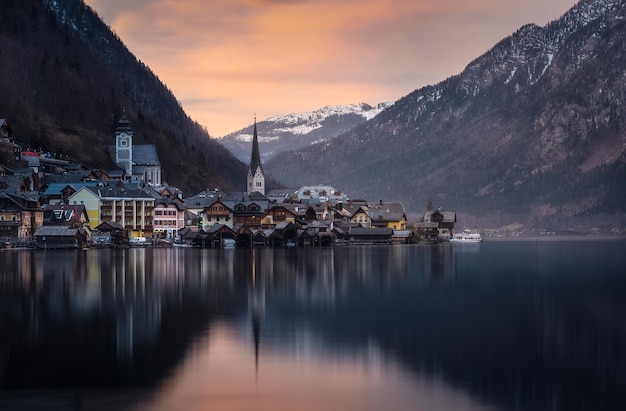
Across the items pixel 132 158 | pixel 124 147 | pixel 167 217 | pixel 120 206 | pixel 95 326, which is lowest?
pixel 95 326

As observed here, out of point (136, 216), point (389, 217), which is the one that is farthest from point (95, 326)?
point (389, 217)

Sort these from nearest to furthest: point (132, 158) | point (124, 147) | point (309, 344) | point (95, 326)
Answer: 1. point (309, 344)
2. point (95, 326)
3. point (124, 147)
4. point (132, 158)

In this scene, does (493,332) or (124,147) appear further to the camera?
(124,147)

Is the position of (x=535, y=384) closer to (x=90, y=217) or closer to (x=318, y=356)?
(x=318, y=356)

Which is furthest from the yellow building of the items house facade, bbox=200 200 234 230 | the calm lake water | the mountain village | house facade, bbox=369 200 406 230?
the calm lake water

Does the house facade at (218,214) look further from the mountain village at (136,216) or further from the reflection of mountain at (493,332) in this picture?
the reflection of mountain at (493,332)

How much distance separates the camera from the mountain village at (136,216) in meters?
115

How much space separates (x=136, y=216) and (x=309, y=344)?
330ft

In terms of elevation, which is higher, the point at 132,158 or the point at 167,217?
the point at 132,158

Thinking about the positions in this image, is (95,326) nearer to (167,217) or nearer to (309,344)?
(309,344)

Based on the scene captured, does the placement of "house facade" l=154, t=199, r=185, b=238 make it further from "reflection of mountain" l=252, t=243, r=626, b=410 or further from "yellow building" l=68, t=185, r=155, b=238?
"reflection of mountain" l=252, t=243, r=626, b=410

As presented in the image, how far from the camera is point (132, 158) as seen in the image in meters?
171

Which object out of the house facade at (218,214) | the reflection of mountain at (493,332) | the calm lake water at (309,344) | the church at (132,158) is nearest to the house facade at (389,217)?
the house facade at (218,214)

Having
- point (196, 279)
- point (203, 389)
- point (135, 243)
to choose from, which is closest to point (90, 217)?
point (135, 243)
